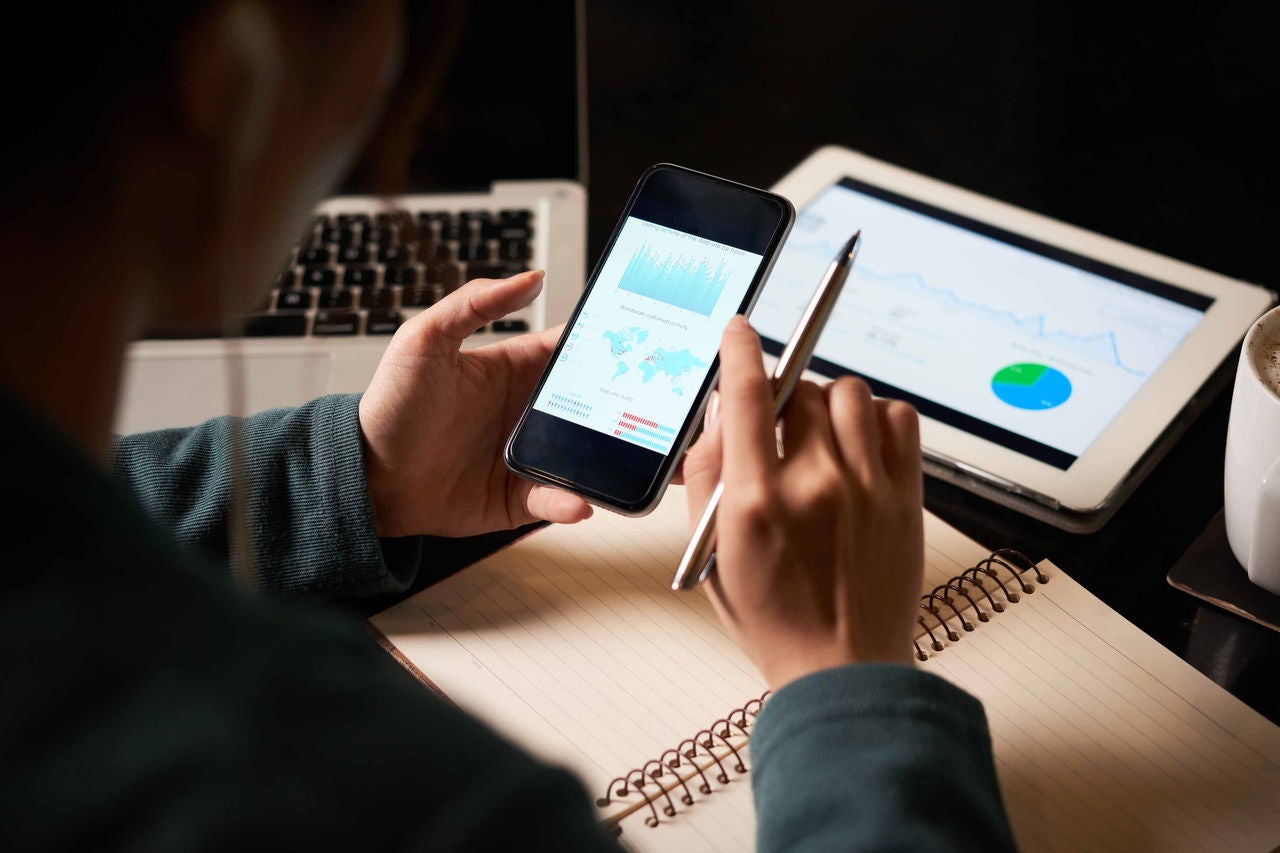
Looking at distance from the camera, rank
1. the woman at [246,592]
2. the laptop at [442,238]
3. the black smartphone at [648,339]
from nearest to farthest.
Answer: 1. the woman at [246,592]
2. the black smartphone at [648,339]
3. the laptop at [442,238]

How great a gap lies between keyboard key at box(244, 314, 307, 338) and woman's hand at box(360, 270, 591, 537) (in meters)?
0.20

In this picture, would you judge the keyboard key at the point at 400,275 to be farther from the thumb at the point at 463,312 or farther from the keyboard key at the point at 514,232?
the thumb at the point at 463,312

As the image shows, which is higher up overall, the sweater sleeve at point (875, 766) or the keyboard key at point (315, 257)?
the keyboard key at point (315, 257)

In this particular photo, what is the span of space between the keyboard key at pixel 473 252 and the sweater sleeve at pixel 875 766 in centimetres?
55

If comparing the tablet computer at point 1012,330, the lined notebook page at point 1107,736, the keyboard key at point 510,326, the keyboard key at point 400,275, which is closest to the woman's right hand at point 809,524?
the lined notebook page at point 1107,736

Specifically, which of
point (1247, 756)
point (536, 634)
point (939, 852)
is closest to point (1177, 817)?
point (1247, 756)

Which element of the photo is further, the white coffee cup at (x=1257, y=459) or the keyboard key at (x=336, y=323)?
the keyboard key at (x=336, y=323)

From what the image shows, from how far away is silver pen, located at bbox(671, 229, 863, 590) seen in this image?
571mm

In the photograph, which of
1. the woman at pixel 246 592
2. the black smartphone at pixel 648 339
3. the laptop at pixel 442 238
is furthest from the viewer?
the laptop at pixel 442 238

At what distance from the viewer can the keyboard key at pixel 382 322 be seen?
909 mm

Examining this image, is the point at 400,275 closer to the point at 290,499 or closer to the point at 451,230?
the point at 451,230

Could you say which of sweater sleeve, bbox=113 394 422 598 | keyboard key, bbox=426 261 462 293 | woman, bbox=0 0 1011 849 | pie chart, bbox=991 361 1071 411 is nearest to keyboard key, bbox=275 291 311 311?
keyboard key, bbox=426 261 462 293

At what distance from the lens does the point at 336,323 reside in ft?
3.01

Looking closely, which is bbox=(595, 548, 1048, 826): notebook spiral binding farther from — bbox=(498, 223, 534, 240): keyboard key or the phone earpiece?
bbox=(498, 223, 534, 240): keyboard key
